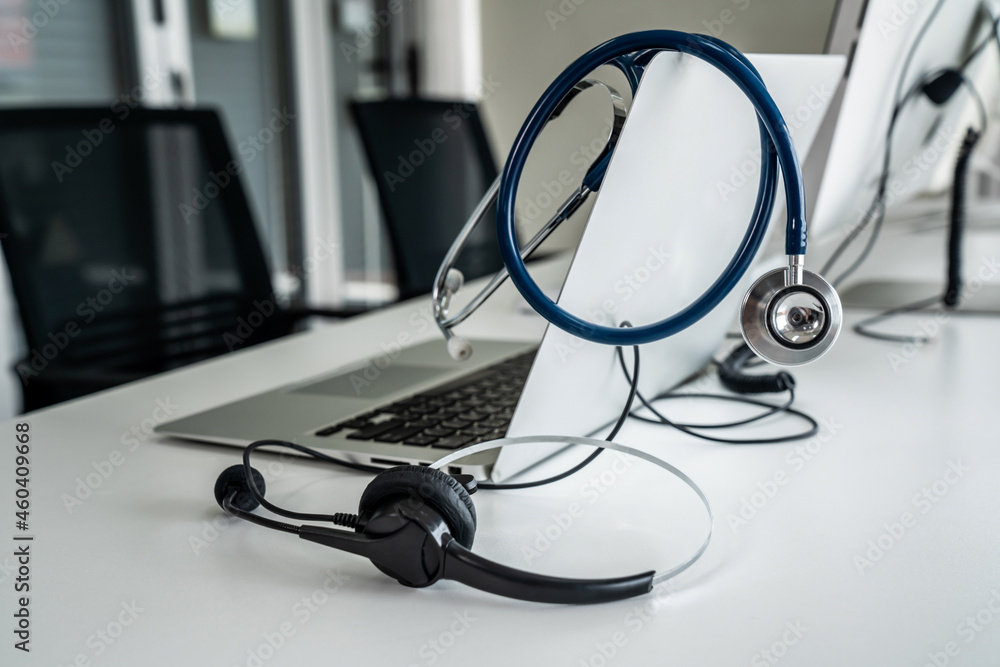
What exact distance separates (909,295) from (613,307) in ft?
2.84

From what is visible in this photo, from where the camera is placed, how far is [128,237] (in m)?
1.28

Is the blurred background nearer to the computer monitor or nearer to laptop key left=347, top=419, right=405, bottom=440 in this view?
the computer monitor

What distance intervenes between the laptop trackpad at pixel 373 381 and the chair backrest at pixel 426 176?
82 cm

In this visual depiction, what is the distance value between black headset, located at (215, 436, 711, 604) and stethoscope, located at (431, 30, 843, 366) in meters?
0.11

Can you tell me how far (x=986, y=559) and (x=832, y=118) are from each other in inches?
19.4

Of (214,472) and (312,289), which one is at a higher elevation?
(214,472)

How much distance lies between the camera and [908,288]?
129 centimetres

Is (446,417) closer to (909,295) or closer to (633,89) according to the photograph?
(633,89)

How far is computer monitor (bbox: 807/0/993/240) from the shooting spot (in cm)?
77

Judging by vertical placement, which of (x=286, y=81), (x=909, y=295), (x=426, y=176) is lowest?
(x=909, y=295)

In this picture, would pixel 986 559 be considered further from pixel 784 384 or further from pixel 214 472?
pixel 214 472

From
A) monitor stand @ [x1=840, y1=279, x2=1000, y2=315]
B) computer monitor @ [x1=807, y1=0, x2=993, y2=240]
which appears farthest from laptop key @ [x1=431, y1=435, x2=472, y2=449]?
monitor stand @ [x1=840, y1=279, x2=1000, y2=315]

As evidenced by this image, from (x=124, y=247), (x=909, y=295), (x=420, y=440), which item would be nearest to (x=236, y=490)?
(x=420, y=440)

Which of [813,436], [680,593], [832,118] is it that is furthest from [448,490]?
[832,118]
